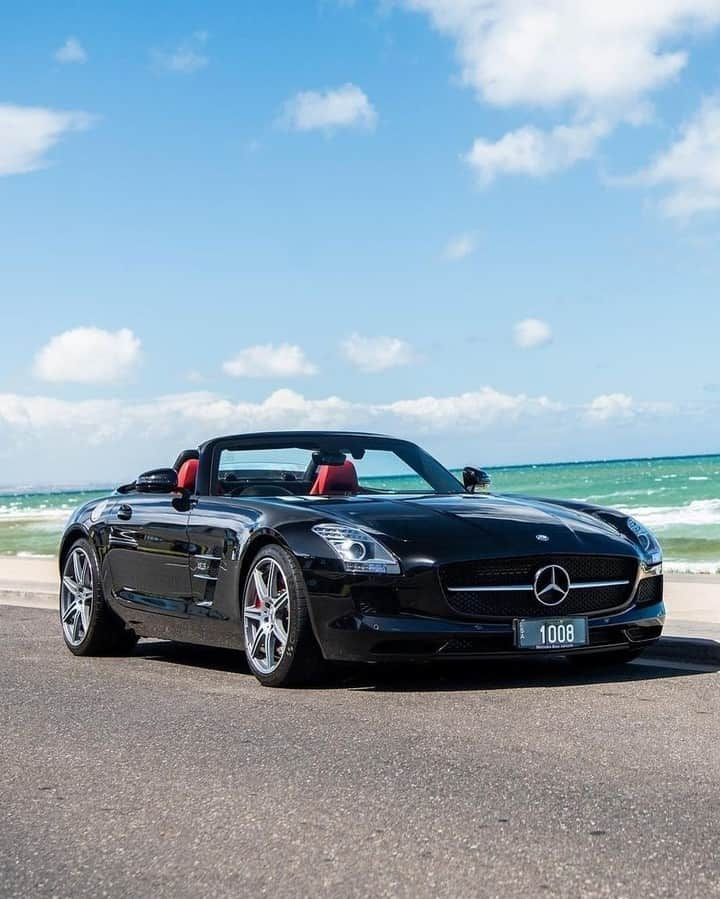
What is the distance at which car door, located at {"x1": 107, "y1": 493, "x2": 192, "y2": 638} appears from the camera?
8.55m

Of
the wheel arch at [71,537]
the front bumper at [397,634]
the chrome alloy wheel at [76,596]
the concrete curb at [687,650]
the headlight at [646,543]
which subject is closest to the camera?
the front bumper at [397,634]

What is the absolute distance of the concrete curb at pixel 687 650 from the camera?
333 inches

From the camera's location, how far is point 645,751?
5668 mm

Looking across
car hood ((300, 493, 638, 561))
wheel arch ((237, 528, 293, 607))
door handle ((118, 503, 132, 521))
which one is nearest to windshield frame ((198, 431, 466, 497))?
door handle ((118, 503, 132, 521))

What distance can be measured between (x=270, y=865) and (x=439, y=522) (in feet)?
11.8

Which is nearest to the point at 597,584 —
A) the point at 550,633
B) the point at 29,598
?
the point at 550,633

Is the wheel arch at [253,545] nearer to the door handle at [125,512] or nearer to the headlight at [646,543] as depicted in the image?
the door handle at [125,512]

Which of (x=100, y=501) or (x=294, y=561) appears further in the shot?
(x=100, y=501)

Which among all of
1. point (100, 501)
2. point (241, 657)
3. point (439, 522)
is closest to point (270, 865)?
point (439, 522)

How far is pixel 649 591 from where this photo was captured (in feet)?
25.8

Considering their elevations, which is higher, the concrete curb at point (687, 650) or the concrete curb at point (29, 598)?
the concrete curb at point (687, 650)

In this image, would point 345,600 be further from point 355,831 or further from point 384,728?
point 355,831

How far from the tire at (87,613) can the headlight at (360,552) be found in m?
2.58

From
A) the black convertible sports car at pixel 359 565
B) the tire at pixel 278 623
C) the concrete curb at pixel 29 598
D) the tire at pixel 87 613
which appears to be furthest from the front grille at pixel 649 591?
the concrete curb at pixel 29 598
